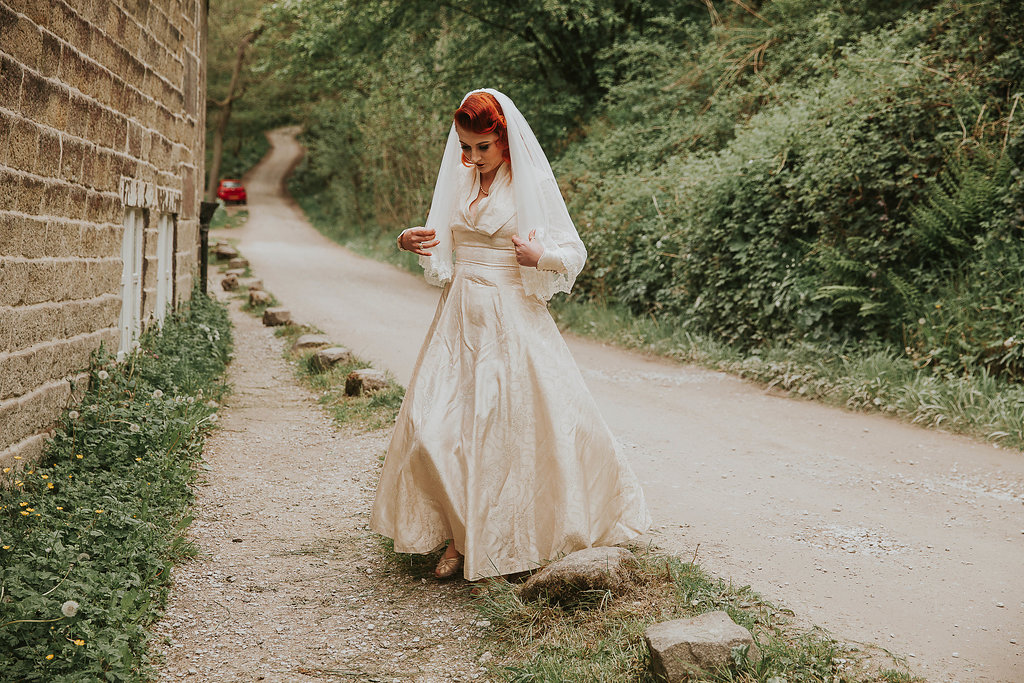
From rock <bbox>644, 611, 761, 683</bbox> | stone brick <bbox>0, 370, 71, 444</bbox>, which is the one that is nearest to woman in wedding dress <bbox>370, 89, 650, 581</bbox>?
rock <bbox>644, 611, 761, 683</bbox>

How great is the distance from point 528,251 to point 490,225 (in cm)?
27

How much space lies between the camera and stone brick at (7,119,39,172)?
400 centimetres

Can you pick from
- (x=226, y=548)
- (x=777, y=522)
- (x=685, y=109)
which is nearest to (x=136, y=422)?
(x=226, y=548)

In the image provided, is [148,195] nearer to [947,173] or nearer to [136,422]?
[136,422]

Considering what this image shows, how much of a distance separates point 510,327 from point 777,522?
1.93 meters

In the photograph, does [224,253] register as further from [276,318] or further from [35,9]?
[35,9]

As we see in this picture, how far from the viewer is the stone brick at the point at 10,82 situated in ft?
12.7

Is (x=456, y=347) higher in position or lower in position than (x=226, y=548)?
higher

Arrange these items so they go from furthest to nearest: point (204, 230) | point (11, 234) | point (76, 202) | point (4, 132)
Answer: point (204, 230)
point (76, 202)
point (11, 234)
point (4, 132)

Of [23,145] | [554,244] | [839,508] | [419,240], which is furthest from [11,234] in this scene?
[839,508]

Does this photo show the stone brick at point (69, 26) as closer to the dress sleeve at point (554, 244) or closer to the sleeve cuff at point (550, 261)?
the dress sleeve at point (554, 244)

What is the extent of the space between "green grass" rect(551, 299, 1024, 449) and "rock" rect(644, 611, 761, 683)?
4067mm

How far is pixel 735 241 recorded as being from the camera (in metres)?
9.09

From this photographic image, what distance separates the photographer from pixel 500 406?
11.3ft
